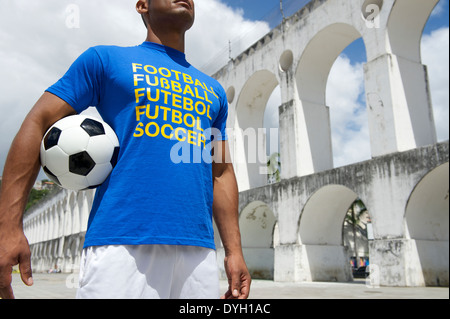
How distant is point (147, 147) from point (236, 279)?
838 millimetres

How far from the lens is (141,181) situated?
1750 millimetres

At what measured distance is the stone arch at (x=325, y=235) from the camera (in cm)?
1563

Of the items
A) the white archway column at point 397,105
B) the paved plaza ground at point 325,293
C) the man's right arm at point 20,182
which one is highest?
the white archway column at point 397,105

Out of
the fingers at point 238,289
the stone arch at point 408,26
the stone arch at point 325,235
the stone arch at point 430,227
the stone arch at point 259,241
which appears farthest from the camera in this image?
the stone arch at point 259,241

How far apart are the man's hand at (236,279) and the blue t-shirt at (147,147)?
278 millimetres

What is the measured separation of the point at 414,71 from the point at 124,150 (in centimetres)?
1447

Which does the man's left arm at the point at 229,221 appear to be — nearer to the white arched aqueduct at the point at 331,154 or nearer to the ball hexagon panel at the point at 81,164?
the ball hexagon panel at the point at 81,164

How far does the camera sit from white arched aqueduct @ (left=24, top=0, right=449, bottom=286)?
12016 millimetres

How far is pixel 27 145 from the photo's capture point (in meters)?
1.62

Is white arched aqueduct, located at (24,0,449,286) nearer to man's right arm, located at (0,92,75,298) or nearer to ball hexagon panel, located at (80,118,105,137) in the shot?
ball hexagon panel, located at (80,118,105,137)
